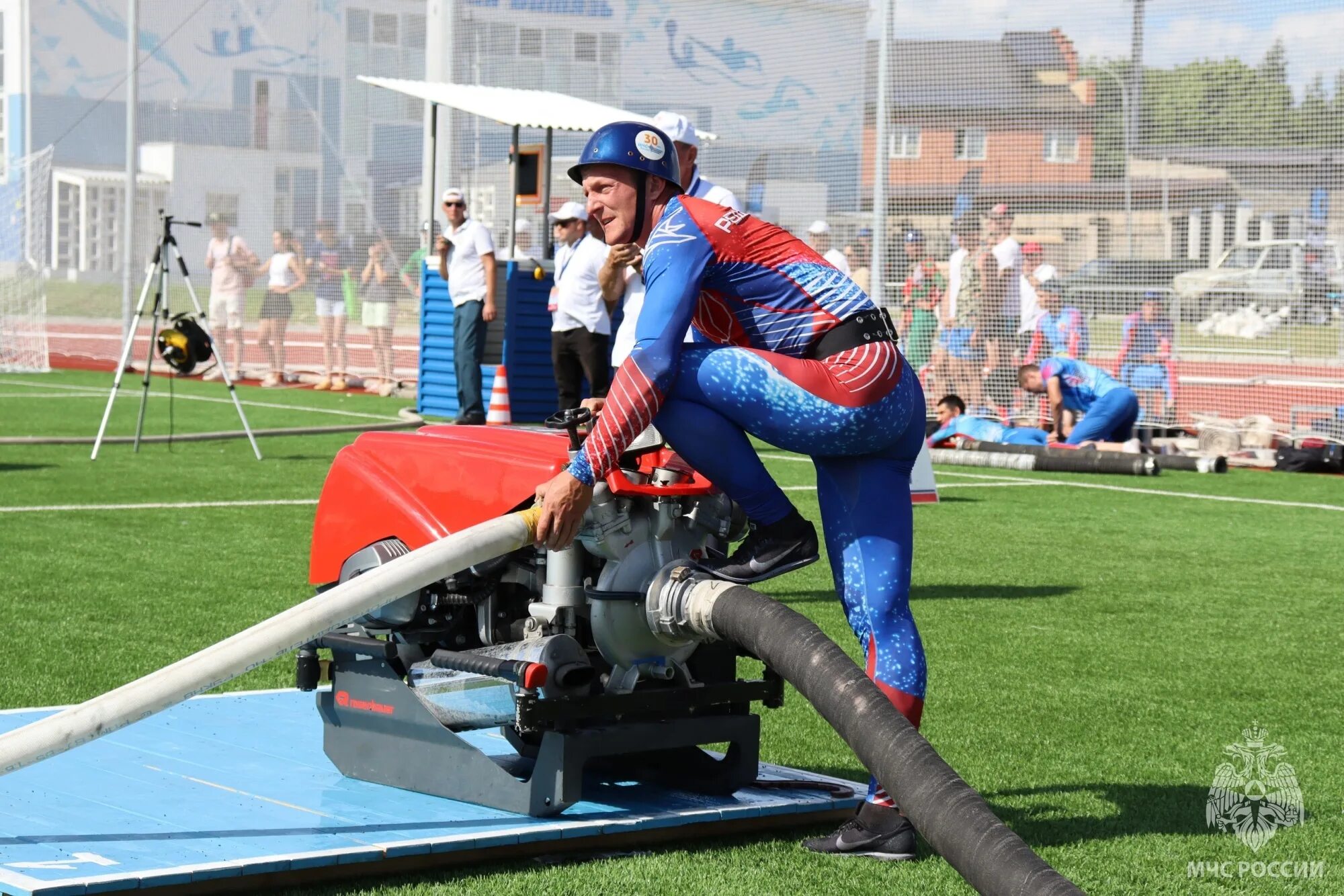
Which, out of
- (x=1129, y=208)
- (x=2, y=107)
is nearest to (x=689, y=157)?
(x=1129, y=208)

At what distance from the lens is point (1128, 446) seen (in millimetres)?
14906

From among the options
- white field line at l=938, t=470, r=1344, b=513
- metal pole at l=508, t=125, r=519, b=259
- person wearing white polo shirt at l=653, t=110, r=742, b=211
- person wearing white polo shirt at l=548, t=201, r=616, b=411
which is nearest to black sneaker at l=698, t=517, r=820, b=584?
person wearing white polo shirt at l=653, t=110, r=742, b=211

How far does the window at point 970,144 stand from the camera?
19141 mm

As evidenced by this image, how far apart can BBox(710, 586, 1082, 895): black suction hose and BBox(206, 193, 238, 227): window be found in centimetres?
2351

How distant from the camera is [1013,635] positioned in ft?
23.3

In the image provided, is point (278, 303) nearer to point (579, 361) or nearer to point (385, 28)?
point (385, 28)

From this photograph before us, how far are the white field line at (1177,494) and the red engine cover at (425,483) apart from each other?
905 centimetres

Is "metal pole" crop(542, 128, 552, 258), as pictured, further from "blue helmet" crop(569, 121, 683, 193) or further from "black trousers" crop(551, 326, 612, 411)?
"blue helmet" crop(569, 121, 683, 193)

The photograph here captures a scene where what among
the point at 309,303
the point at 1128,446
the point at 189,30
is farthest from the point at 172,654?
the point at 189,30

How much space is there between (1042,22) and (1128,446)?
6.17m

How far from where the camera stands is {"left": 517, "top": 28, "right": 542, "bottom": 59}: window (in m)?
23.1

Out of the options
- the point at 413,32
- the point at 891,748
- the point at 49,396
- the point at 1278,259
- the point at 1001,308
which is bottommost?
the point at 49,396

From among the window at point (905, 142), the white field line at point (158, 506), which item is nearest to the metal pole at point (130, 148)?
the window at point (905, 142)

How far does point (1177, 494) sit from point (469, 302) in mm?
6669
